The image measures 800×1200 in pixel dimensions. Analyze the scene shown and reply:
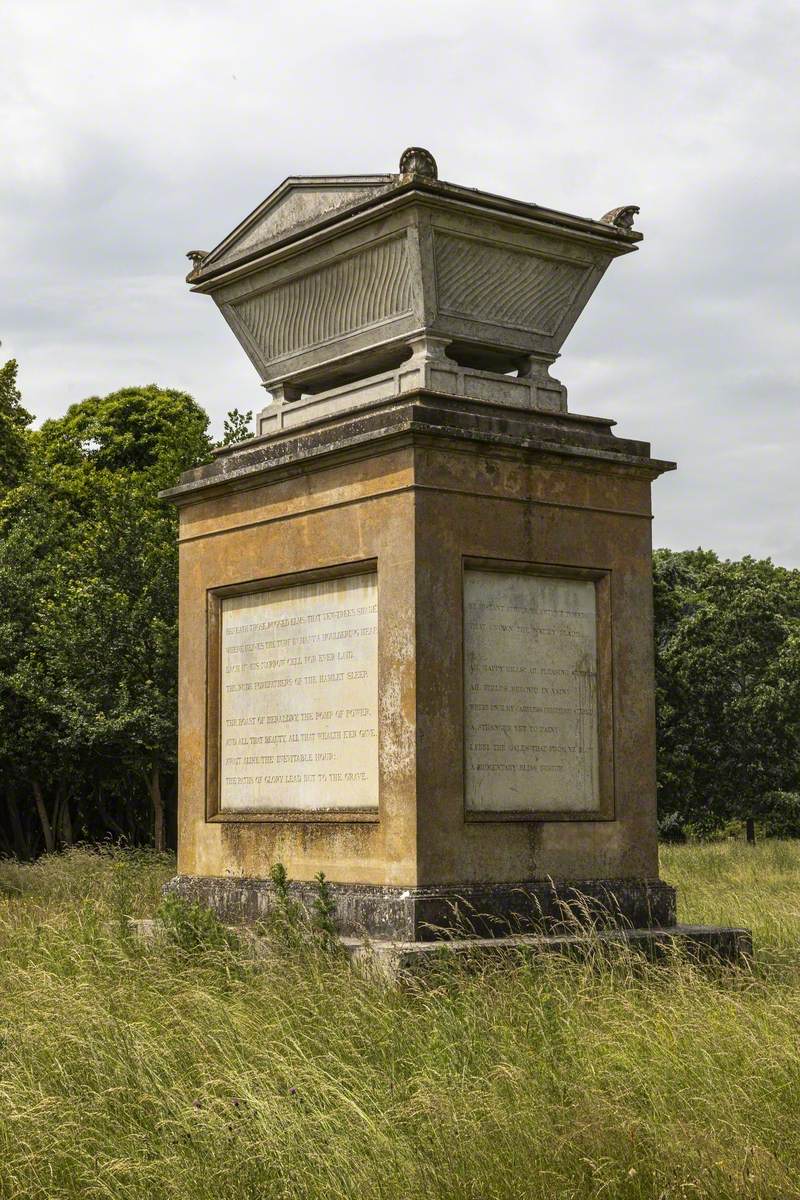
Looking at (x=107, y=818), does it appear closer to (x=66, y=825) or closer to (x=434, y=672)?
(x=66, y=825)

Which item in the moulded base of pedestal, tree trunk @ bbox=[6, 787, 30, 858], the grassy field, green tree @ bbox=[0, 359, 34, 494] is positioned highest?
green tree @ bbox=[0, 359, 34, 494]

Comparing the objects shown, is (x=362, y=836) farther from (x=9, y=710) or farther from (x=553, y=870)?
(x=9, y=710)

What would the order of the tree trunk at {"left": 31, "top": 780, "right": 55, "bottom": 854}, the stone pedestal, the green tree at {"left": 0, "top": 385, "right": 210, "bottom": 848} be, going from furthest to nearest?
the tree trunk at {"left": 31, "top": 780, "right": 55, "bottom": 854} < the green tree at {"left": 0, "top": 385, "right": 210, "bottom": 848} < the stone pedestal

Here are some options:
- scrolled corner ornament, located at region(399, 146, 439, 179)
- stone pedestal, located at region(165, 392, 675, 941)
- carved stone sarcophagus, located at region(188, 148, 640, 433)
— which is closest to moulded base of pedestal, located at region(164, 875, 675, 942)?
stone pedestal, located at region(165, 392, 675, 941)

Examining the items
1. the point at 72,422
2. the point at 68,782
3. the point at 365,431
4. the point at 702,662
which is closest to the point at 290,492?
the point at 365,431

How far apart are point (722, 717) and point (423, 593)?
25.7 meters

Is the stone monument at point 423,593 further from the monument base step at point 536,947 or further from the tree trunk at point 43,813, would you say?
the tree trunk at point 43,813

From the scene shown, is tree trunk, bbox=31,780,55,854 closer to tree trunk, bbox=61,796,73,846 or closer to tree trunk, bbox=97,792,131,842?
tree trunk, bbox=61,796,73,846

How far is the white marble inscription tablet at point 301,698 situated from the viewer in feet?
29.4

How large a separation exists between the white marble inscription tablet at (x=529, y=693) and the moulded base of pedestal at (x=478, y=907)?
0.47 metres

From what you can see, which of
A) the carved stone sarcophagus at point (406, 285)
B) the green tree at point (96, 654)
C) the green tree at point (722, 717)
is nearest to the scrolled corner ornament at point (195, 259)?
the carved stone sarcophagus at point (406, 285)

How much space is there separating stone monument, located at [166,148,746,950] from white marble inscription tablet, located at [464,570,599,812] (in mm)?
14

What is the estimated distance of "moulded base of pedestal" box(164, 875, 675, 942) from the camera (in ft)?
27.2

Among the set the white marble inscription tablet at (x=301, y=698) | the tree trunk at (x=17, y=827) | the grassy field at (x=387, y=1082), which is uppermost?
the white marble inscription tablet at (x=301, y=698)
